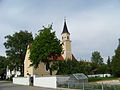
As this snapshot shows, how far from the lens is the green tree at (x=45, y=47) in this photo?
42656mm

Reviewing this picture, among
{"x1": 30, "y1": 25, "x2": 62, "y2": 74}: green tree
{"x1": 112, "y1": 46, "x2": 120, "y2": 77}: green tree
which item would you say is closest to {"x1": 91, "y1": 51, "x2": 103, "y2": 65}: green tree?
{"x1": 112, "y1": 46, "x2": 120, "y2": 77}: green tree

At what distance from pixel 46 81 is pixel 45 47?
28.2 feet

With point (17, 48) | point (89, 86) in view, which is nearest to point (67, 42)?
point (17, 48)

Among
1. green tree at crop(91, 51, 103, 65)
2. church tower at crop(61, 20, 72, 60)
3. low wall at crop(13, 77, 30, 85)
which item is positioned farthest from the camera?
green tree at crop(91, 51, 103, 65)

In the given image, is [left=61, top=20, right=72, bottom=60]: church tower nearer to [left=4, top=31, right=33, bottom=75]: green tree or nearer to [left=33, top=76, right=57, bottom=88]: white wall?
[left=4, top=31, right=33, bottom=75]: green tree

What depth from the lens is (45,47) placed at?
4262cm

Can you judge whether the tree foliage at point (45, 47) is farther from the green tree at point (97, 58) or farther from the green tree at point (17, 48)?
the green tree at point (97, 58)

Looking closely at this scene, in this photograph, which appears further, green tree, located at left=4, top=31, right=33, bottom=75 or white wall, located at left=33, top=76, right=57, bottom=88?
green tree, located at left=4, top=31, right=33, bottom=75

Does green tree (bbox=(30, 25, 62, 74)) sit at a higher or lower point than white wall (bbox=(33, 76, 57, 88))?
higher

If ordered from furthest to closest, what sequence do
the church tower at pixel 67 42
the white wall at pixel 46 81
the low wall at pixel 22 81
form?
Result: the church tower at pixel 67 42 < the low wall at pixel 22 81 < the white wall at pixel 46 81

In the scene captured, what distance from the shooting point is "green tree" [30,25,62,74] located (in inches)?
1679

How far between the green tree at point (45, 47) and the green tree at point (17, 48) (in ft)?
90.0

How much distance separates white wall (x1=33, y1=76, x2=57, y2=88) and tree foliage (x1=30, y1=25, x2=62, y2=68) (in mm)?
4356

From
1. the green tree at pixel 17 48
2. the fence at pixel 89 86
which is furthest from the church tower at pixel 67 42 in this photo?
the fence at pixel 89 86
